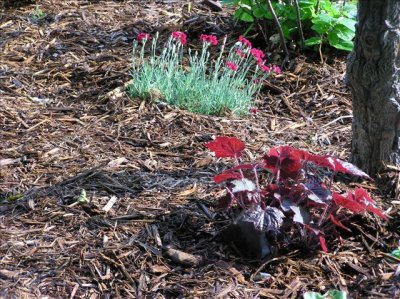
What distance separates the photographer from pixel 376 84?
10.7 ft

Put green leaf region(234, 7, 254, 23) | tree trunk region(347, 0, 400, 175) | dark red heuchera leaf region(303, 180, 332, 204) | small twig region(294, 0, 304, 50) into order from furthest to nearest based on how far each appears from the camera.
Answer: green leaf region(234, 7, 254, 23), small twig region(294, 0, 304, 50), tree trunk region(347, 0, 400, 175), dark red heuchera leaf region(303, 180, 332, 204)

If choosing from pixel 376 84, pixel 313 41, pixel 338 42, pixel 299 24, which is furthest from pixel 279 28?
pixel 376 84

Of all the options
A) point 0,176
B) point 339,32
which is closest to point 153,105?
point 0,176

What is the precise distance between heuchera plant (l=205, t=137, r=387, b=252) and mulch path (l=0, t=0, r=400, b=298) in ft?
0.44

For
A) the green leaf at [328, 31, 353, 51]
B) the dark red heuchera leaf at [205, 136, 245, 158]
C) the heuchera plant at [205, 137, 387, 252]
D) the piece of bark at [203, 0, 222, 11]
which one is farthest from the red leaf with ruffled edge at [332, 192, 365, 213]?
the piece of bark at [203, 0, 222, 11]

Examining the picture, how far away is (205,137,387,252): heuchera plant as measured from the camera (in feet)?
9.51

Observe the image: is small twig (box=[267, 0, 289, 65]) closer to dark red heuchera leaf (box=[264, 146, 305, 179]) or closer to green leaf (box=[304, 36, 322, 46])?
green leaf (box=[304, 36, 322, 46])

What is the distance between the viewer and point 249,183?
2.95 meters

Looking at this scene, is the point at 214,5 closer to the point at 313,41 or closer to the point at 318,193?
the point at 313,41

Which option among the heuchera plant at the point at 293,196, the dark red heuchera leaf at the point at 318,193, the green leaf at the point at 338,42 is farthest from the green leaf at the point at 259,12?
the dark red heuchera leaf at the point at 318,193

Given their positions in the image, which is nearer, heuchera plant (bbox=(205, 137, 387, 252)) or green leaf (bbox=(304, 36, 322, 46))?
heuchera plant (bbox=(205, 137, 387, 252))

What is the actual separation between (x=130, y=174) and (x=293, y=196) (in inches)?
39.2

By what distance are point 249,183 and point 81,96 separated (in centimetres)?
206

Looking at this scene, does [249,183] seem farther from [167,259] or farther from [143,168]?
[143,168]
